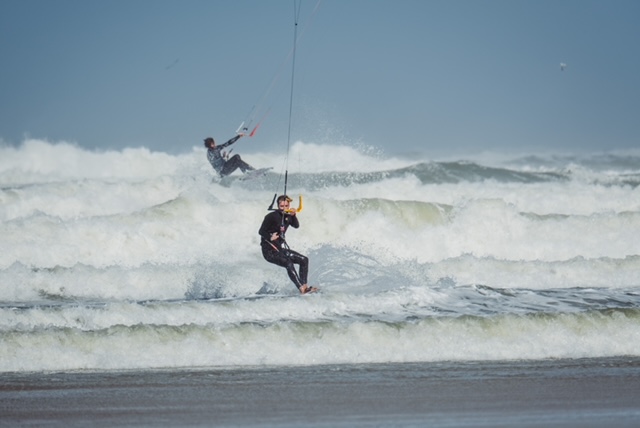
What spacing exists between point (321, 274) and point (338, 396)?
7006 millimetres

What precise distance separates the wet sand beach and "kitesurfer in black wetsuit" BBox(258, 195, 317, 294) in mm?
4021

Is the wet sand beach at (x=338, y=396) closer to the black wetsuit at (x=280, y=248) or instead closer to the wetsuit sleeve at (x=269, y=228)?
the black wetsuit at (x=280, y=248)

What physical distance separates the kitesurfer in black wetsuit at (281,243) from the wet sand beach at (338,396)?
4021 millimetres

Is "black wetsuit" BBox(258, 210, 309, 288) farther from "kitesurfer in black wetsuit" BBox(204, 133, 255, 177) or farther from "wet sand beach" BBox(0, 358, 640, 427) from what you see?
"kitesurfer in black wetsuit" BBox(204, 133, 255, 177)

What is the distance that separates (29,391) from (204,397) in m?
1.61

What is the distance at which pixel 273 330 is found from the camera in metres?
11.3

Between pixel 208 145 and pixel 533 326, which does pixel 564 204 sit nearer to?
pixel 208 145

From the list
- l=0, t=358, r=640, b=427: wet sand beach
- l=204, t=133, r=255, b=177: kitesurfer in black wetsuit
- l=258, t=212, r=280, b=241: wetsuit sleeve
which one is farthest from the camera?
l=204, t=133, r=255, b=177: kitesurfer in black wetsuit

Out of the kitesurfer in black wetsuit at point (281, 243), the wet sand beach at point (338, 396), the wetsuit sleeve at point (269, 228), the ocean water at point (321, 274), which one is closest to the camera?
the wet sand beach at point (338, 396)

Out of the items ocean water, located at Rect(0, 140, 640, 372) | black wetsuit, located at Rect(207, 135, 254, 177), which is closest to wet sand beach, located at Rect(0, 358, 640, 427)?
ocean water, located at Rect(0, 140, 640, 372)

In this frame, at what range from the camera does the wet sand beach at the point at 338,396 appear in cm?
773

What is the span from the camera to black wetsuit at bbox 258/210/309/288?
14180mm

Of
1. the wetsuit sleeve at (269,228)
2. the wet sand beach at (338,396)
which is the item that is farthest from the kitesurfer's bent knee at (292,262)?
the wet sand beach at (338,396)

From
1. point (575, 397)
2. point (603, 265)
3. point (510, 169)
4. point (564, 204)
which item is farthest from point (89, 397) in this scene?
point (510, 169)
